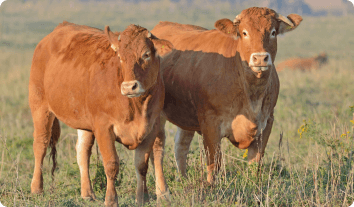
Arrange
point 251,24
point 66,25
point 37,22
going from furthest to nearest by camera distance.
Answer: point 37,22
point 66,25
point 251,24

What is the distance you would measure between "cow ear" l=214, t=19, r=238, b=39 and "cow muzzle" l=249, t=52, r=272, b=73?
2.32ft

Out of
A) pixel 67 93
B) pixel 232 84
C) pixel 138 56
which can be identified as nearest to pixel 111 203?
pixel 67 93

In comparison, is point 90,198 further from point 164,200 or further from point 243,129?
point 243,129

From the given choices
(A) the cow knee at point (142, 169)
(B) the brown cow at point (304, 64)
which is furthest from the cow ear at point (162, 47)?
(B) the brown cow at point (304, 64)

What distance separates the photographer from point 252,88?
6020mm

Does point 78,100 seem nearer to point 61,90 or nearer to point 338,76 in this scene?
point 61,90

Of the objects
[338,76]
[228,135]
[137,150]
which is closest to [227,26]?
[228,135]

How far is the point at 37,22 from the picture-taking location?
71.3 meters

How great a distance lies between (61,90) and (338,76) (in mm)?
13206

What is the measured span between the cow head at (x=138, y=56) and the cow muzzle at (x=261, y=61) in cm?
101

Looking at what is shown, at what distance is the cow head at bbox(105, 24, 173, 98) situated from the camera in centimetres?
503

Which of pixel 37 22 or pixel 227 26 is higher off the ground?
pixel 227 26

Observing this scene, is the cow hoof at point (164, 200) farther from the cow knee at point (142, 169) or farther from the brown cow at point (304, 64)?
the brown cow at point (304, 64)

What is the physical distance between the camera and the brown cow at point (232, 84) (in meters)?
5.77
